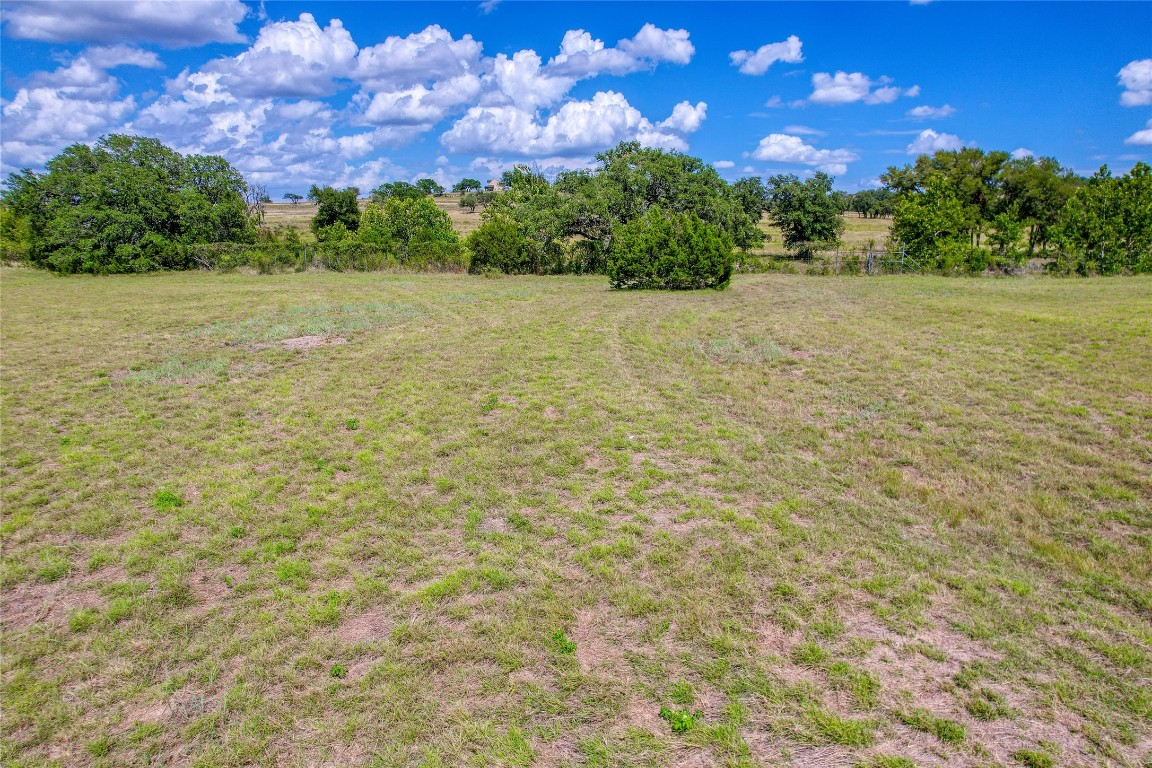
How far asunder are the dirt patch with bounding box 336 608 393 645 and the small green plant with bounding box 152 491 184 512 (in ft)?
9.56

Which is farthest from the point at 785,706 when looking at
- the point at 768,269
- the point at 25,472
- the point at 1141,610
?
the point at 768,269

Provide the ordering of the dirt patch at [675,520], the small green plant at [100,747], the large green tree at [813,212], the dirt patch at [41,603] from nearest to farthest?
the small green plant at [100,747] → the dirt patch at [41,603] → the dirt patch at [675,520] → the large green tree at [813,212]

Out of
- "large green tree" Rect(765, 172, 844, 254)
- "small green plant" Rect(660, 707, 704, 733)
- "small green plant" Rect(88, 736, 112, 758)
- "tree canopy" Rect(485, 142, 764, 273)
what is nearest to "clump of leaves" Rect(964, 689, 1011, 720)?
"small green plant" Rect(660, 707, 704, 733)

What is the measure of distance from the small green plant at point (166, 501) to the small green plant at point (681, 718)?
5.14m

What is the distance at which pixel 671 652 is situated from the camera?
12.4 ft

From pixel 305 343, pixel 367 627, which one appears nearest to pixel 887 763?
pixel 367 627

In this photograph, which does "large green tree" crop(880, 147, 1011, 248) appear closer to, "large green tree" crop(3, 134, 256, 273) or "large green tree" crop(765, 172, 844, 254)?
"large green tree" crop(765, 172, 844, 254)

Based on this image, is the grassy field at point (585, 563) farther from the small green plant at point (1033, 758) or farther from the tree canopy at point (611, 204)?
the tree canopy at point (611, 204)

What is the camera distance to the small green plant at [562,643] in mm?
3814

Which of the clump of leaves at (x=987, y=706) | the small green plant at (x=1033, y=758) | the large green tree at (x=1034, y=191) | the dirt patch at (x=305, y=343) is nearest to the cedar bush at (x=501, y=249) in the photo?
the dirt patch at (x=305, y=343)

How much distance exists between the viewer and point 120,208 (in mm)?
29797

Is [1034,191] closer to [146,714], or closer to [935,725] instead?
[935,725]

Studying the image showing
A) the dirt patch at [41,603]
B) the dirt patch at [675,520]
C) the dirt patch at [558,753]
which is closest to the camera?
the dirt patch at [558,753]

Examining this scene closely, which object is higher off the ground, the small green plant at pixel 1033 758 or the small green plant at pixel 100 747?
the small green plant at pixel 1033 758
